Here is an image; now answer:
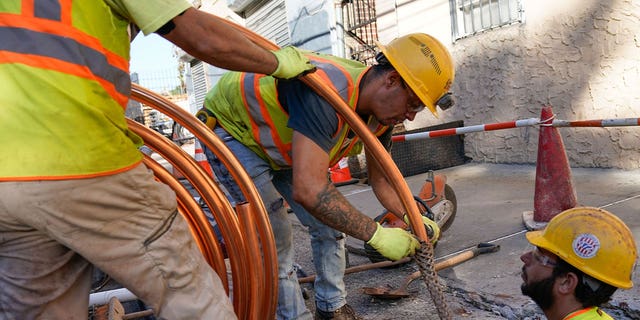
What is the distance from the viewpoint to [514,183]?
5.70 metres

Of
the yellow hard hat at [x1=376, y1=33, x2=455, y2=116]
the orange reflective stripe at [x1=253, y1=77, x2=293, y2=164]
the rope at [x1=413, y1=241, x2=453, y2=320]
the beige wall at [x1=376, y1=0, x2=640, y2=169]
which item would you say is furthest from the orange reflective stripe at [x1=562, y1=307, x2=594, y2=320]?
the beige wall at [x1=376, y1=0, x2=640, y2=169]

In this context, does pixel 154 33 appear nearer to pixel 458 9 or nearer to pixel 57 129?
pixel 57 129

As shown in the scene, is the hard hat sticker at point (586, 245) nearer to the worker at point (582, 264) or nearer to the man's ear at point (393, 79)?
the worker at point (582, 264)

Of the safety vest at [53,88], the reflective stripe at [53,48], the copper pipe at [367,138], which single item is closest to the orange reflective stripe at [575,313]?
the copper pipe at [367,138]

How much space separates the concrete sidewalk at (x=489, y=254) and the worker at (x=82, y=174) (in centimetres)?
171

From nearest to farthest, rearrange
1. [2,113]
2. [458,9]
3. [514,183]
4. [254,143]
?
[2,113]
[254,143]
[514,183]
[458,9]

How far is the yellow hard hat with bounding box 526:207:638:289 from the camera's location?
1.98m

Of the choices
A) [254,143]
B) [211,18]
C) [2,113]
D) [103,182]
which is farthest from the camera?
[254,143]

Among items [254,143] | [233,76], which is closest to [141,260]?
[254,143]

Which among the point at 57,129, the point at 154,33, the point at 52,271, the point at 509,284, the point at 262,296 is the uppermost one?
the point at 154,33

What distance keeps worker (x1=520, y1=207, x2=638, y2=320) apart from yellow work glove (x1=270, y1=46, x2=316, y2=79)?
1166 millimetres

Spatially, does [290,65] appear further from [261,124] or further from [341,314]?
[341,314]

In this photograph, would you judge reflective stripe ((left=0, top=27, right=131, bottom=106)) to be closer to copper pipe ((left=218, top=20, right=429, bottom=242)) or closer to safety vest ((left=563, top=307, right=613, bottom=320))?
copper pipe ((left=218, top=20, right=429, bottom=242))

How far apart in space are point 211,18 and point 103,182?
594mm
